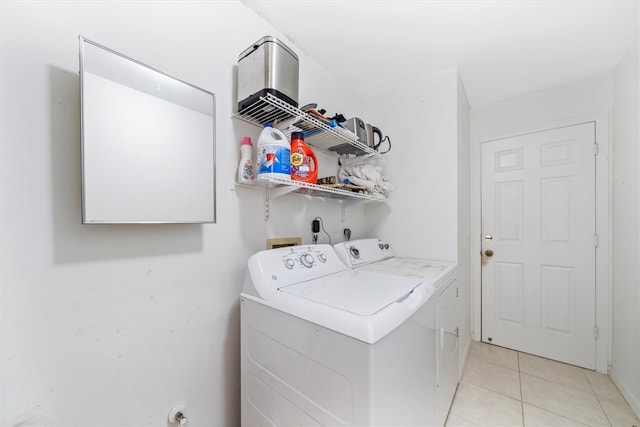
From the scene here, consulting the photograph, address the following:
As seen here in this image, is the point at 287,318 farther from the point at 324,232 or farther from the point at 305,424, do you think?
the point at 324,232

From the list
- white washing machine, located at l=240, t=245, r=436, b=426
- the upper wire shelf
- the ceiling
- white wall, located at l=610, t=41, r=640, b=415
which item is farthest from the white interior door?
white washing machine, located at l=240, t=245, r=436, b=426

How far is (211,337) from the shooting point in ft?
3.93

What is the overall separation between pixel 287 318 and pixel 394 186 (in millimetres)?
1659

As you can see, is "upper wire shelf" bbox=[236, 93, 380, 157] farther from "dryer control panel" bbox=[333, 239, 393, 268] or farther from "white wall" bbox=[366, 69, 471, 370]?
"dryer control panel" bbox=[333, 239, 393, 268]

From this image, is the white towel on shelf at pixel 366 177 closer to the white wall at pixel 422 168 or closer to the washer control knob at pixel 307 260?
the white wall at pixel 422 168

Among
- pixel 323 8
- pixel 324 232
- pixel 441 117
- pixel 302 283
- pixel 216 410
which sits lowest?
pixel 216 410

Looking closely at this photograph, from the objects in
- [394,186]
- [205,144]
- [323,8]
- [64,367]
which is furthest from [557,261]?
[64,367]

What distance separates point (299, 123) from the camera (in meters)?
1.44

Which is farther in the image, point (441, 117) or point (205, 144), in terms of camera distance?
point (441, 117)

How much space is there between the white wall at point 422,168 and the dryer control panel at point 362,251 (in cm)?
22

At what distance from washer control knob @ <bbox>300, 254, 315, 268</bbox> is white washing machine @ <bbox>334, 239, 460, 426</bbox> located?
33 centimetres

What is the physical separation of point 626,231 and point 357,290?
2239 millimetres

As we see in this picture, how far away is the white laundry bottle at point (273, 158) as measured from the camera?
1180 millimetres

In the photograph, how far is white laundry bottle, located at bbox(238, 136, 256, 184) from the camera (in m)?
1.25
